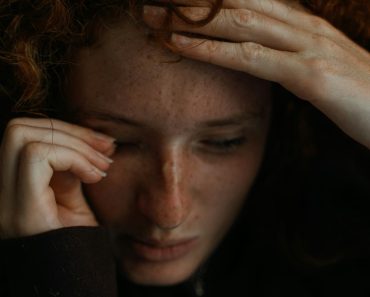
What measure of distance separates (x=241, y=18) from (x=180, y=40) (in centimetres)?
12

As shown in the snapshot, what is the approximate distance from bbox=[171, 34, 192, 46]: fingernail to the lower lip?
0.49m

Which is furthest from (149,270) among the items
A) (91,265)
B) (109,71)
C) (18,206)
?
(109,71)

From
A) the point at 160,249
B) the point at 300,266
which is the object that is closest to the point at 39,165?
the point at 160,249

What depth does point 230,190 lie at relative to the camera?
1364mm

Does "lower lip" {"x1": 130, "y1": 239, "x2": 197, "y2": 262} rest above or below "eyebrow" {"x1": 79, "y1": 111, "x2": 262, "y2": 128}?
below

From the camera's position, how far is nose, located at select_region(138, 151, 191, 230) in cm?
124

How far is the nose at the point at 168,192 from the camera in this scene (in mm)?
1241

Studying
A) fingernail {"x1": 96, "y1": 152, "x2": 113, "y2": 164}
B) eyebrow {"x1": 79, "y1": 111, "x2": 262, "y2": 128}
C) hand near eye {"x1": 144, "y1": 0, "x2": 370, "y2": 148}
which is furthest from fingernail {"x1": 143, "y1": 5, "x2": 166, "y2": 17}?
fingernail {"x1": 96, "y1": 152, "x2": 113, "y2": 164}

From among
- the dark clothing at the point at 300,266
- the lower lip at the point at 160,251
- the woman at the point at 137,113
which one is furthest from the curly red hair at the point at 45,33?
the dark clothing at the point at 300,266

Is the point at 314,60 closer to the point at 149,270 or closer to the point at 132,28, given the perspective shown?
the point at 132,28

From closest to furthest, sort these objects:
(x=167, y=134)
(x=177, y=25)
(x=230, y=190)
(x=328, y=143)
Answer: (x=177, y=25) < (x=167, y=134) < (x=230, y=190) < (x=328, y=143)

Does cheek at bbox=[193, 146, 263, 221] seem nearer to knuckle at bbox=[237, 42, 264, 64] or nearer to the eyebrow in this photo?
the eyebrow

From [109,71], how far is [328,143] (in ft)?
2.13

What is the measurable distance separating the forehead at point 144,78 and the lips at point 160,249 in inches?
13.4
